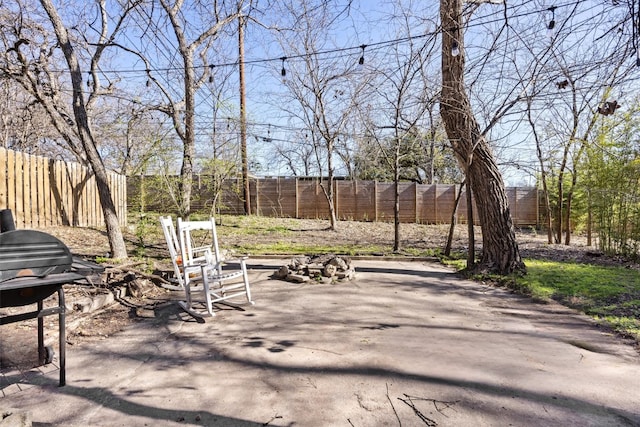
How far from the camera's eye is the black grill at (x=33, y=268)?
1.93 m

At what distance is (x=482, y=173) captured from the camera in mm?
5879

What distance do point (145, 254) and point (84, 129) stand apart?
8.55ft

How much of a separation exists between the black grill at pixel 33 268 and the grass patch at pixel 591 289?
4.27 meters

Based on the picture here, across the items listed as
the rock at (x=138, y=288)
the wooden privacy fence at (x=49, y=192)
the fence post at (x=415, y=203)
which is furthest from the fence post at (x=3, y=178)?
the fence post at (x=415, y=203)

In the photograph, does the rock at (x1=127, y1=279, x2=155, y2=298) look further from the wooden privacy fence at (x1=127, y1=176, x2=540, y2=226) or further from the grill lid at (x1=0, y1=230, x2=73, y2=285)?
the wooden privacy fence at (x1=127, y1=176, x2=540, y2=226)

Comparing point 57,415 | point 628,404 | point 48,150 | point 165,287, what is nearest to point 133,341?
point 57,415

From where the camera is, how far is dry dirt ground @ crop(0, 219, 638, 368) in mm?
3141

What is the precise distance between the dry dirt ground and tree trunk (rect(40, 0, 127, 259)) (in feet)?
1.54

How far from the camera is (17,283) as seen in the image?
187cm

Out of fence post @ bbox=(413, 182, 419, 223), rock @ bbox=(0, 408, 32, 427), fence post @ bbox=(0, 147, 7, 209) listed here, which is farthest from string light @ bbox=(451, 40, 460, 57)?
fence post @ bbox=(413, 182, 419, 223)

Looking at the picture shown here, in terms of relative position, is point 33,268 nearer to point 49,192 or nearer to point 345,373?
point 345,373

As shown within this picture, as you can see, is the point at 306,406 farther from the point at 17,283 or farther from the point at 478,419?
the point at 17,283

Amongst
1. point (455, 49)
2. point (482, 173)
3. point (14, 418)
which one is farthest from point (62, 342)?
point (482, 173)

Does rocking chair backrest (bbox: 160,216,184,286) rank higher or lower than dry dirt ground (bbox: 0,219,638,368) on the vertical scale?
Answer: higher
